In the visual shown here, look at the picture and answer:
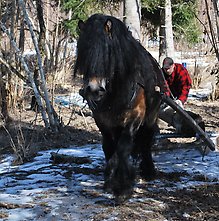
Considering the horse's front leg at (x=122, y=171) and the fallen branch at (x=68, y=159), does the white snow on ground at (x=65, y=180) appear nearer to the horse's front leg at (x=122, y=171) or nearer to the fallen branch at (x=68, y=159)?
the fallen branch at (x=68, y=159)

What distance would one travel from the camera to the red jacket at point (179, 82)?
7.04 meters

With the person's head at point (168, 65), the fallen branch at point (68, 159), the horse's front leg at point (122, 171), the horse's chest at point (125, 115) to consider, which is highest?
the person's head at point (168, 65)

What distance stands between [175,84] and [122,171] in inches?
119

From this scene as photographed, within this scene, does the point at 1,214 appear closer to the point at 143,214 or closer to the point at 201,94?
the point at 143,214

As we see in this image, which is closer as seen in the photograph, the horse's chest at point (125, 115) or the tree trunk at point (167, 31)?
the horse's chest at point (125, 115)

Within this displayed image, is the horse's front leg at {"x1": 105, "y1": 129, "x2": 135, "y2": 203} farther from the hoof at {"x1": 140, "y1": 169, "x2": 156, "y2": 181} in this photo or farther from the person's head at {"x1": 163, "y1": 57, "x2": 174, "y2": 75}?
the person's head at {"x1": 163, "y1": 57, "x2": 174, "y2": 75}

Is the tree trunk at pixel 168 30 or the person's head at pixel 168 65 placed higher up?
the tree trunk at pixel 168 30

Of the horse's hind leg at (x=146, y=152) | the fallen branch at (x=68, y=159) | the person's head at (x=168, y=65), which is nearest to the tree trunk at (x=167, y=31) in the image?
the person's head at (x=168, y=65)

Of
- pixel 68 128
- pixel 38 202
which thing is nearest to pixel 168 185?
pixel 38 202

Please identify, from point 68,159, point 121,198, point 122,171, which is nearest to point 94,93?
point 122,171

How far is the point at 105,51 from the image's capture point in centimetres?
426

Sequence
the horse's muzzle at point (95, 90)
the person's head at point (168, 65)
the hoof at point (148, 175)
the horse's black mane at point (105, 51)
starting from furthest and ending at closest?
the person's head at point (168, 65)
the hoof at point (148, 175)
the horse's black mane at point (105, 51)
the horse's muzzle at point (95, 90)

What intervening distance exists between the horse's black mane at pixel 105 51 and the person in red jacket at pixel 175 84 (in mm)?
2334

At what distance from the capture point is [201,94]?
566 inches
